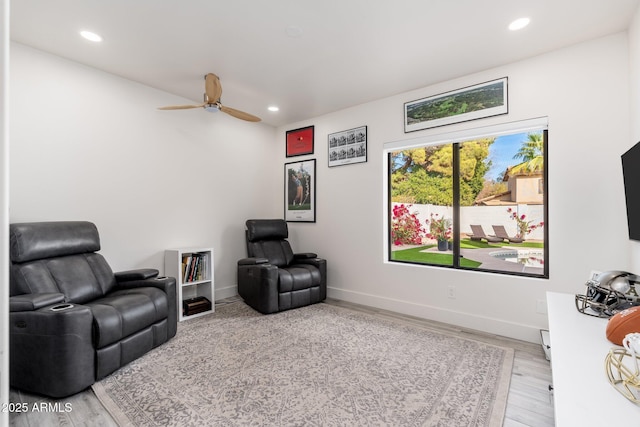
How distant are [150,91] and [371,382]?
3883 mm

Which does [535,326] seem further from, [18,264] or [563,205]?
[18,264]

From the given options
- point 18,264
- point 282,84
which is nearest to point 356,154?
point 282,84

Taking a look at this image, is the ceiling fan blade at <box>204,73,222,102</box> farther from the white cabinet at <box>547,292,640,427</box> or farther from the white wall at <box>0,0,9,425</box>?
the white cabinet at <box>547,292,640,427</box>

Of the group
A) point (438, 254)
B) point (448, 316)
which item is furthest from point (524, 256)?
point (448, 316)

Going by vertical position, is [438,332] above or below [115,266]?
below

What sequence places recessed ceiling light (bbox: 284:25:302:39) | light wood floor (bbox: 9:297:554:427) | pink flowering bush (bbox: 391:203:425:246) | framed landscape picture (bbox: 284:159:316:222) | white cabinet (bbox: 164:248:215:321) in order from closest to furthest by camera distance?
light wood floor (bbox: 9:297:554:427)
recessed ceiling light (bbox: 284:25:302:39)
white cabinet (bbox: 164:248:215:321)
pink flowering bush (bbox: 391:203:425:246)
framed landscape picture (bbox: 284:159:316:222)

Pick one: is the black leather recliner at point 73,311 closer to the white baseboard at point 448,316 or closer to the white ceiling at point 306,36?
the white ceiling at point 306,36

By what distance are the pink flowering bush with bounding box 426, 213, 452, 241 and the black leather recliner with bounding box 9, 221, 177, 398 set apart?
118 inches

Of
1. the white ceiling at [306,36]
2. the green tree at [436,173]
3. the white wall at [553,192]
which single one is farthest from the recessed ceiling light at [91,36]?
the green tree at [436,173]

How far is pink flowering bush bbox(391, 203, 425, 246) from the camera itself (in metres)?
3.85

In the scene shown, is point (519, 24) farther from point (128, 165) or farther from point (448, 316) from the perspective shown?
point (128, 165)

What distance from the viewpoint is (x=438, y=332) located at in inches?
120

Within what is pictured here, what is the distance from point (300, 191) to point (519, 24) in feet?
10.8

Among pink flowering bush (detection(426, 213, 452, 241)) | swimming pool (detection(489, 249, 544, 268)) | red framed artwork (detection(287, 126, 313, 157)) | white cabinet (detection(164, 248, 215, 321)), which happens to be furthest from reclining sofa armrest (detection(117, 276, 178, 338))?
swimming pool (detection(489, 249, 544, 268))
